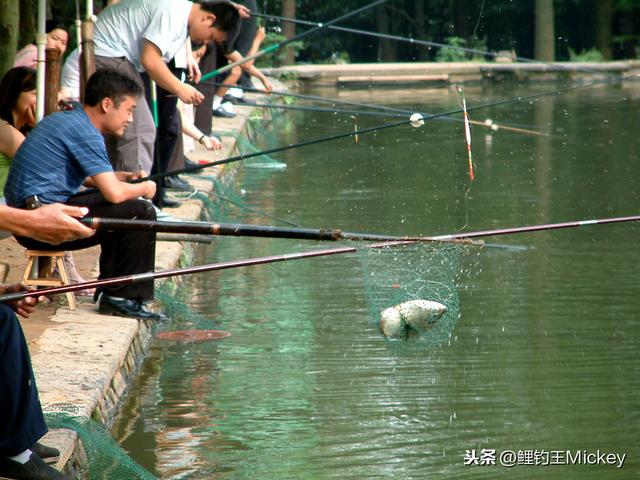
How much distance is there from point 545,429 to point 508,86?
19100 mm

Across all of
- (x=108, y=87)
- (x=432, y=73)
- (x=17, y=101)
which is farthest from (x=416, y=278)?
(x=432, y=73)

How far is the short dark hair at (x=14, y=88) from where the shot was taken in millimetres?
6820

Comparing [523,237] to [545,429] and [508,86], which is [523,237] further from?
[508,86]

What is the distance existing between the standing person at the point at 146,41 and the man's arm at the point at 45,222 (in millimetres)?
3164

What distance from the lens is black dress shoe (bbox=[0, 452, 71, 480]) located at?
13.8 feet

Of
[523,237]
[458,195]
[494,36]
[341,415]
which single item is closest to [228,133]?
[458,195]

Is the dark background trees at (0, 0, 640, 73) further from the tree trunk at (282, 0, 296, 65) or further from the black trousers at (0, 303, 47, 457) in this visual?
the black trousers at (0, 303, 47, 457)

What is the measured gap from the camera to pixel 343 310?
719 cm

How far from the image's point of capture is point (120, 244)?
6.36m

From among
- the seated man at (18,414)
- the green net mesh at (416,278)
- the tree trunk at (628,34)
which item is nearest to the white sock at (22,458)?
the seated man at (18,414)

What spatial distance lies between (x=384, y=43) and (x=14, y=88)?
24.3 metres

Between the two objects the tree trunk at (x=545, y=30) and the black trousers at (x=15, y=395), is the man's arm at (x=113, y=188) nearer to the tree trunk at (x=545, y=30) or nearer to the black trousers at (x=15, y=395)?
the black trousers at (x=15, y=395)

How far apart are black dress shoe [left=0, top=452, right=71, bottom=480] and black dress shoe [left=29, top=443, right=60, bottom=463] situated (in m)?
0.07

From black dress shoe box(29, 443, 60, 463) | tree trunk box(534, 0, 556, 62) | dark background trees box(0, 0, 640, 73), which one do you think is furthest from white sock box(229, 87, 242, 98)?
tree trunk box(534, 0, 556, 62)
